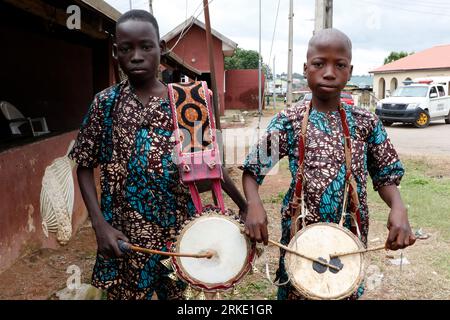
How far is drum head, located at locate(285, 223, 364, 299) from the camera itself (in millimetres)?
1628

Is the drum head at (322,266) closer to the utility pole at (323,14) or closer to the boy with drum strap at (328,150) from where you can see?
the boy with drum strap at (328,150)

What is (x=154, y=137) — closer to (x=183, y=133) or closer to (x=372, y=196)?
(x=183, y=133)

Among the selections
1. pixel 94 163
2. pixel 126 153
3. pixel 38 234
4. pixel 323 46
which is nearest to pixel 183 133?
pixel 126 153

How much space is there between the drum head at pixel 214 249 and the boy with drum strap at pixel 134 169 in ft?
0.51

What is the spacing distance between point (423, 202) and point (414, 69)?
87.2ft

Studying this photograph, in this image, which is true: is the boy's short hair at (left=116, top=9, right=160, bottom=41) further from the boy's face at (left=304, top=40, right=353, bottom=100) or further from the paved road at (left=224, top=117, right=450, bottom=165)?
the paved road at (left=224, top=117, right=450, bottom=165)

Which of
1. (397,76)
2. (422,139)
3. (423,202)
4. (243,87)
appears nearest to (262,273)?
(423,202)

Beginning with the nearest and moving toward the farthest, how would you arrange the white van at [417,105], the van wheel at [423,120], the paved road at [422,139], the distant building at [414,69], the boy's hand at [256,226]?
the boy's hand at [256,226], the paved road at [422,139], the white van at [417,105], the van wheel at [423,120], the distant building at [414,69]

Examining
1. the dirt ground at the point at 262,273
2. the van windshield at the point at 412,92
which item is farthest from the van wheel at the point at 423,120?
the dirt ground at the point at 262,273

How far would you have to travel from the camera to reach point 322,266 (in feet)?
5.49

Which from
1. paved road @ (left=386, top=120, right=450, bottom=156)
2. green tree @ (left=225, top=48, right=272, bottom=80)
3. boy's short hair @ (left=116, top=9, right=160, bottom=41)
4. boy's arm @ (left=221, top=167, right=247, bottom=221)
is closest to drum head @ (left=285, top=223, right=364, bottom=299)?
boy's arm @ (left=221, top=167, right=247, bottom=221)

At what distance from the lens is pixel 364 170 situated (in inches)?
72.3

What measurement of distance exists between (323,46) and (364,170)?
0.51m

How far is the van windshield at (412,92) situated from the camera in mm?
16531
